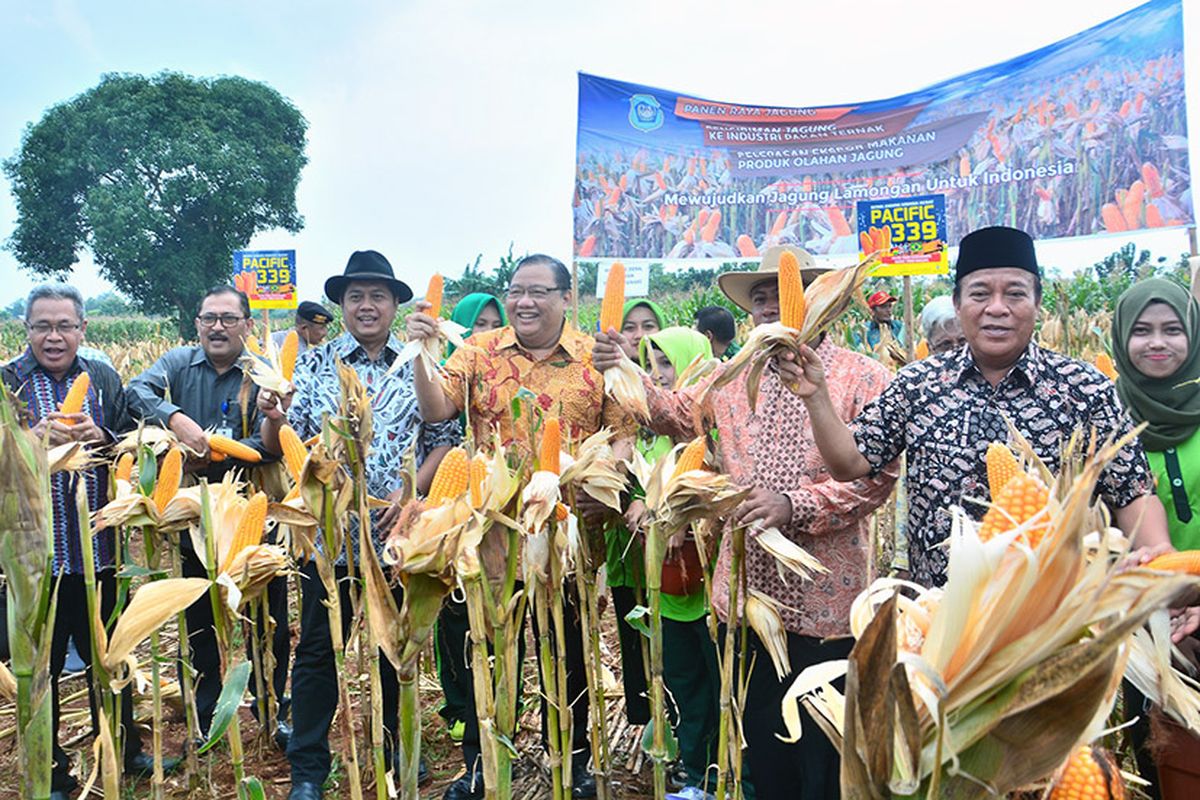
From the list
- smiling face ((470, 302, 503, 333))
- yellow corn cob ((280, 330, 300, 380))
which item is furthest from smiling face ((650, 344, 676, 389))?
yellow corn cob ((280, 330, 300, 380))

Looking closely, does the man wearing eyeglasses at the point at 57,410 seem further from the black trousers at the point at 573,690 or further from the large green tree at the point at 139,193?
the large green tree at the point at 139,193

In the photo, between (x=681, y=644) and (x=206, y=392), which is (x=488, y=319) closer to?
(x=206, y=392)

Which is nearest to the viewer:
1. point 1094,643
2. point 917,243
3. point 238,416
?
point 1094,643

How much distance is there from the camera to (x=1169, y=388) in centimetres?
262

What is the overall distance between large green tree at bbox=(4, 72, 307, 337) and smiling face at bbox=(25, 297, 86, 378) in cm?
3389

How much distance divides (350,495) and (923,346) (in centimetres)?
538

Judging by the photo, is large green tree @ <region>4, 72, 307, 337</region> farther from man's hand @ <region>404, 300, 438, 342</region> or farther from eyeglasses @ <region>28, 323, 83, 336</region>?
man's hand @ <region>404, 300, 438, 342</region>

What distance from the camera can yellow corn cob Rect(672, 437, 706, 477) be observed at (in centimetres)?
213

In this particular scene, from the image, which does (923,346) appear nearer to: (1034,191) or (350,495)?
(1034,191)

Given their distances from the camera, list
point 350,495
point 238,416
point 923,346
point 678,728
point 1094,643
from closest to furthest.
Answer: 1. point 1094,643
2. point 350,495
3. point 678,728
4. point 238,416
5. point 923,346

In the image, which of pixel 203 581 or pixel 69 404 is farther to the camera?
pixel 69 404

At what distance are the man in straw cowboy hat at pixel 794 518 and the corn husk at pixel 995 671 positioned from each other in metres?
1.52

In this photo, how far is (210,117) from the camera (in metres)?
36.6

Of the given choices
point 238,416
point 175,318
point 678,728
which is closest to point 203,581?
point 678,728
